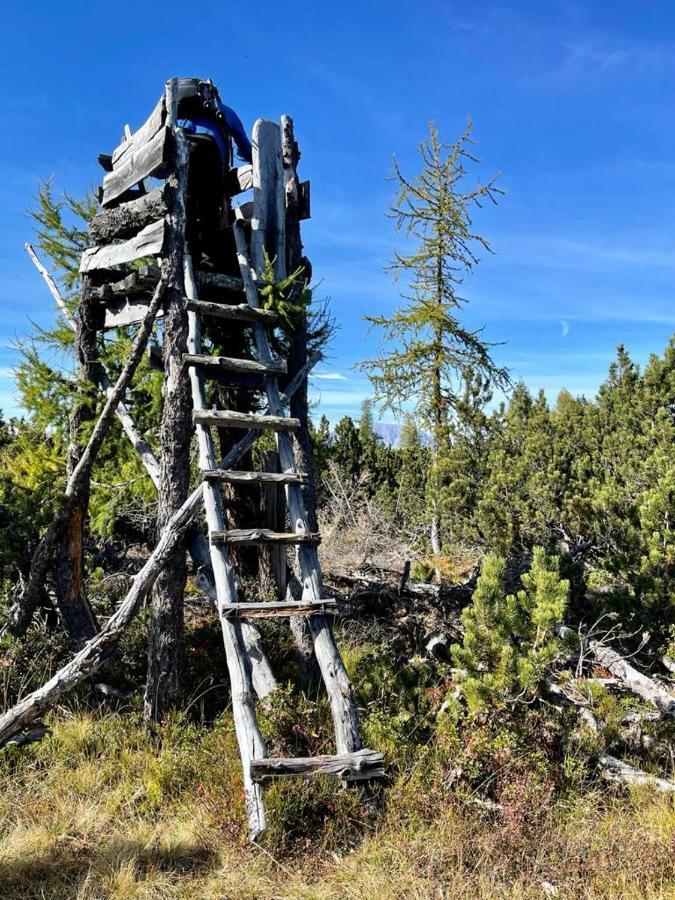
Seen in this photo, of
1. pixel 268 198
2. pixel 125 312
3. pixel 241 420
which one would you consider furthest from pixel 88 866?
pixel 268 198

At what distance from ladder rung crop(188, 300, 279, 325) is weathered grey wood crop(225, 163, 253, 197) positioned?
197cm

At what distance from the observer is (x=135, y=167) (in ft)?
21.3

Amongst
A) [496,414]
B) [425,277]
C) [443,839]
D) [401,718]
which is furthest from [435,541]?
[443,839]

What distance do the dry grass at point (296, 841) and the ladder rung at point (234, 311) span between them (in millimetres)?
3839

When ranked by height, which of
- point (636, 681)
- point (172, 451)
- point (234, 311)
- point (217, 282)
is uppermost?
point (217, 282)

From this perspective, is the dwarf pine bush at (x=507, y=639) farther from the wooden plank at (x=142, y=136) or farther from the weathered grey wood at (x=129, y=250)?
the wooden plank at (x=142, y=136)

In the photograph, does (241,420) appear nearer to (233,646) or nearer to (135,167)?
(233,646)

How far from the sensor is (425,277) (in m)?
16.8

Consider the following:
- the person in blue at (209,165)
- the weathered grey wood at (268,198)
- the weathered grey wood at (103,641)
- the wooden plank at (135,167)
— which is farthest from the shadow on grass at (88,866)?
the wooden plank at (135,167)

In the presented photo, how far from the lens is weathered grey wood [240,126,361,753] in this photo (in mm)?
4316

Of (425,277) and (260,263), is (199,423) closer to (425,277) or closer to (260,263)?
(260,263)

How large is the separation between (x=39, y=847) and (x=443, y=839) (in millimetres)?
2557

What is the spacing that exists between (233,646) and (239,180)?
554 cm

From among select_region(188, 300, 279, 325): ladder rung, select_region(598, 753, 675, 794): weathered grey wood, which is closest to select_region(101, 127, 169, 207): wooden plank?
select_region(188, 300, 279, 325): ladder rung
